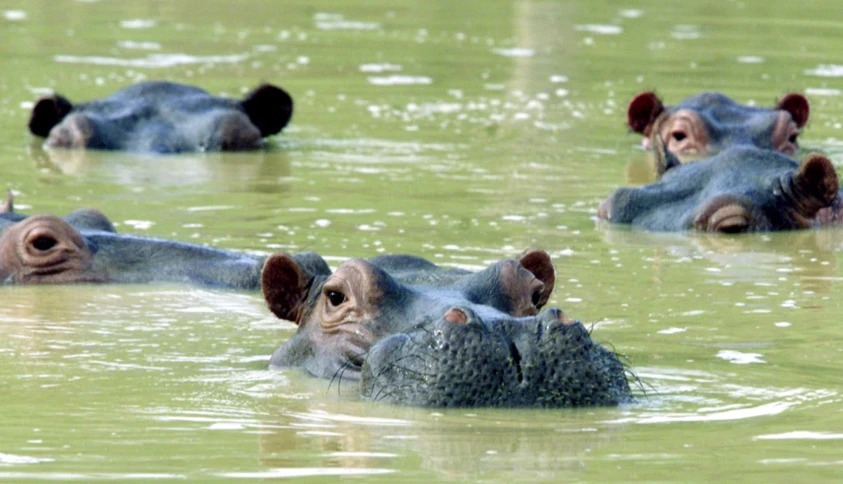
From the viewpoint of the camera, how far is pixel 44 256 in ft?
30.0

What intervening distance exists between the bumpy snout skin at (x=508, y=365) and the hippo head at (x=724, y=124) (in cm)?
797

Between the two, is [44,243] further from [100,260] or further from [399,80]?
[399,80]

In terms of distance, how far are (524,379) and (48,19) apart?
1970 centimetres

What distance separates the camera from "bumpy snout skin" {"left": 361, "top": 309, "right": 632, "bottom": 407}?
582 cm

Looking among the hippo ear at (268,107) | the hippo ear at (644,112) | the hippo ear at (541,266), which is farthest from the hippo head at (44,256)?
the hippo ear at (644,112)

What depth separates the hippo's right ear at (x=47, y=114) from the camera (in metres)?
15.1

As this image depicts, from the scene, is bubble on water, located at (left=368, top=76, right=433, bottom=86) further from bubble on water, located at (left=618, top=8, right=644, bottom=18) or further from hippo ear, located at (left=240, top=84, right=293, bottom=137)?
bubble on water, located at (left=618, top=8, right=644, bottom=18)

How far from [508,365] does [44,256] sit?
386 cm

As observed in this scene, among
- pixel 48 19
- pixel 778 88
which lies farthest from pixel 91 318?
pixel 48 19

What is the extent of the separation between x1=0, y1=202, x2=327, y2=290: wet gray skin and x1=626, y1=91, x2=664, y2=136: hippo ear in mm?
6252

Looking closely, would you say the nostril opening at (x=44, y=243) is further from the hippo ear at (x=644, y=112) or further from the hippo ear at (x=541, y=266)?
the hippo ear at (x=644, y=112)

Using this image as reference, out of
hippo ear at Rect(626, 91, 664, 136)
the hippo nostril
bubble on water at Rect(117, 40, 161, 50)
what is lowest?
bubble on water at Rect(117, 40, 161, 50)

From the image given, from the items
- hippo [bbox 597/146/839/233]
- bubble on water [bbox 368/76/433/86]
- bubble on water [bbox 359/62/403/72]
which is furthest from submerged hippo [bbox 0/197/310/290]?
bubble on water [bbox 359/62/403/72]

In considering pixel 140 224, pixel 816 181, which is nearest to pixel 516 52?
pixel 816 181
